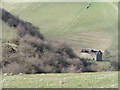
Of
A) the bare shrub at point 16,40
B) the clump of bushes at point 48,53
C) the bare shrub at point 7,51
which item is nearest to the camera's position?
the bare shrub at point 7,51

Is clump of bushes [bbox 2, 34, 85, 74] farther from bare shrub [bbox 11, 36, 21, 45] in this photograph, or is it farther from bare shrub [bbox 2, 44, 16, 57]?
bare shrub [bbox 11, 36, 21, 45]

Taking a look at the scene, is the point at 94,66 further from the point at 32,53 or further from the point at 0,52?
the point at 0,52

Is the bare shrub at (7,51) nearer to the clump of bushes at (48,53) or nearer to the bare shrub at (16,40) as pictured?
the clump of bushes at (48,53)

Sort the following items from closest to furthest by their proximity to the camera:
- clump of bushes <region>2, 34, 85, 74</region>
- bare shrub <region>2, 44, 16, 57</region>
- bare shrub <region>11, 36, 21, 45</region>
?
1. bare shrub <region>2, 44, 16, 57</region>
2. clump of bushes <region>2, 34, 85, 74</region>
3. bare shrub <region>11, 36, 21, 45</region>

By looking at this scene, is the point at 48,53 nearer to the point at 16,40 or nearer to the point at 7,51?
the point at 16,40

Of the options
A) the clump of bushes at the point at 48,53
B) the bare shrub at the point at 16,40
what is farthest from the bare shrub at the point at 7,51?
the bare shrub at the point at 16,40

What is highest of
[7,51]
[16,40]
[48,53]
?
[16,40]

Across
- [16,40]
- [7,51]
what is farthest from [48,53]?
[7,51]

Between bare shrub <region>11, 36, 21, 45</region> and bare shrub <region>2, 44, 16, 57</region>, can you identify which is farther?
bare shrub <region>11, 36, 21, 45</region>

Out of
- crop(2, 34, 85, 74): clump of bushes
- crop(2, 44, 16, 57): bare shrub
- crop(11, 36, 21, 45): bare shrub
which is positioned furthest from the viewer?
crop(11, 36, 21, 45): bare shrub

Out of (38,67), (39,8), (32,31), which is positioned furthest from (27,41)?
(39,8)

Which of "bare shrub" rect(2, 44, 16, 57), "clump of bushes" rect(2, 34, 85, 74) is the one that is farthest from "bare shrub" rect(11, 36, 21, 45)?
"bare shrub" rect(2, 44, 16, 57)
